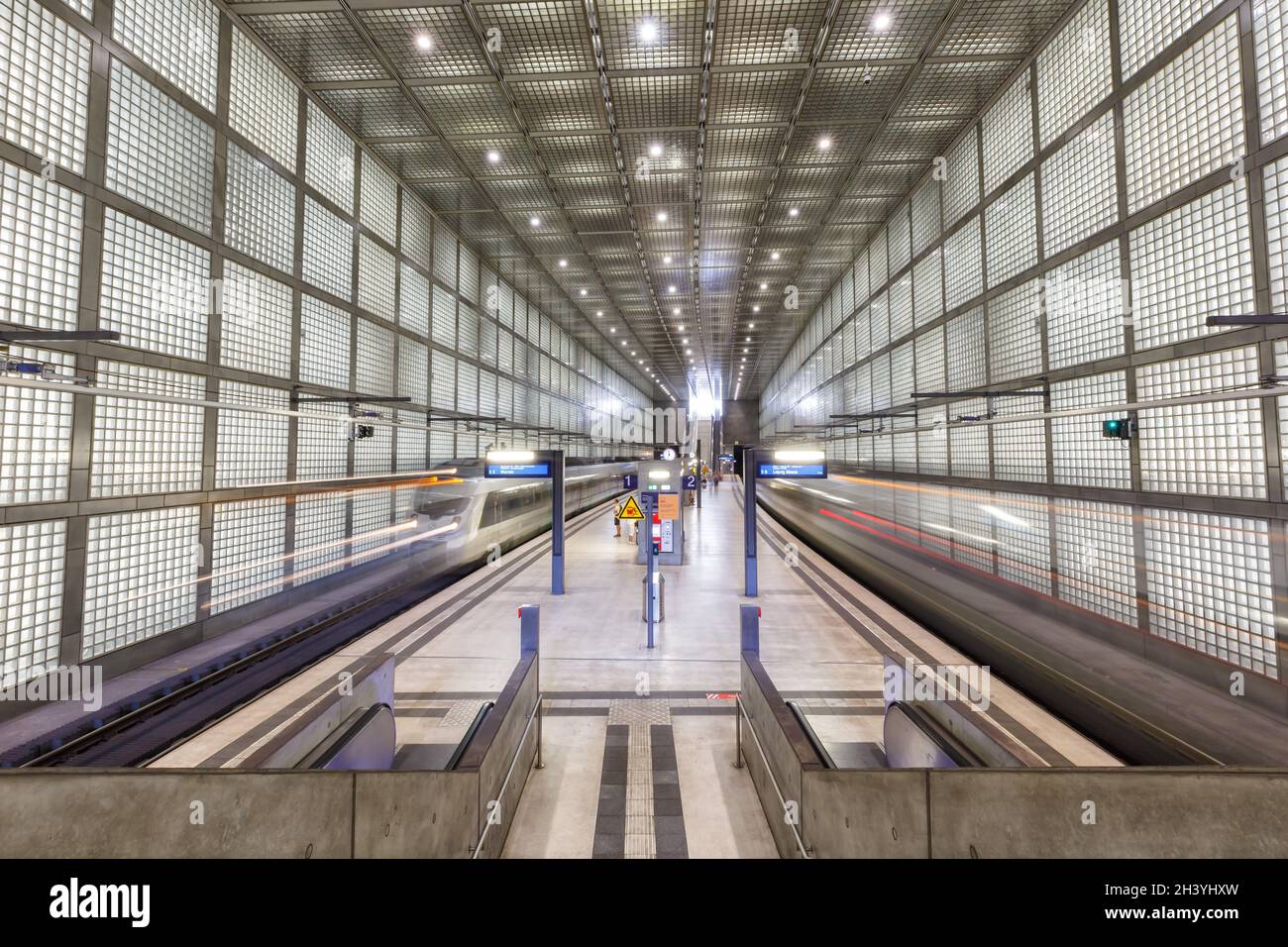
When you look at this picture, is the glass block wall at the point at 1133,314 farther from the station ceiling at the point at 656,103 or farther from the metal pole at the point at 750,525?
the metal pole at the point at 750,525

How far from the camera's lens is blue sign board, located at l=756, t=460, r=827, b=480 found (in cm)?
1095

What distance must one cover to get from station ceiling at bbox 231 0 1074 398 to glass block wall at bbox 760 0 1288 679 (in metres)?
2.06

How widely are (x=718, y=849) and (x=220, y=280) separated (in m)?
10.9

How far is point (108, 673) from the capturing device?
679 centimetres

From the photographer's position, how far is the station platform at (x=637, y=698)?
4.21 metres

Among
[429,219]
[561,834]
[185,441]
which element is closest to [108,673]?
[185,441]

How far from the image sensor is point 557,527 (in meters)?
11.8

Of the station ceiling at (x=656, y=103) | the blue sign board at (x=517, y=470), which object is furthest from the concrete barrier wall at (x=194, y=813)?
the station ceiling at (x=656, y=103)

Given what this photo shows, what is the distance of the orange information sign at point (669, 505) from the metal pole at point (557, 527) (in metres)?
3.10

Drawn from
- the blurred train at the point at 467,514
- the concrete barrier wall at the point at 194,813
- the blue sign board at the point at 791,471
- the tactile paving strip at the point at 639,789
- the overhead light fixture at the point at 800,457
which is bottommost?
the tactile paving strip at the point at 639,789

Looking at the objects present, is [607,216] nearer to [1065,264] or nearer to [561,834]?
[1065,264]

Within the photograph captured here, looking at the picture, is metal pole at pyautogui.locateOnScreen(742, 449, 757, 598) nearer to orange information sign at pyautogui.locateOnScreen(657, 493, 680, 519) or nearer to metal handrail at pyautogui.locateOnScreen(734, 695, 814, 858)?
orange information sign at pyautogui.locateOnScreen(657, 493, 680, 519)

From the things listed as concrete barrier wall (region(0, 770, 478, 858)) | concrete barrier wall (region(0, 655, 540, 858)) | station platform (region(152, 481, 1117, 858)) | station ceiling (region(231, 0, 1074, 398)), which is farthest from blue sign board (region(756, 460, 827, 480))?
concrete barrier wall (region(0, 770, 478, 858))
